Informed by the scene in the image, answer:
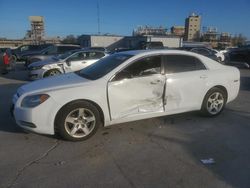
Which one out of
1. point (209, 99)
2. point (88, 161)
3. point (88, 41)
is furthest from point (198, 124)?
point (88, 41)

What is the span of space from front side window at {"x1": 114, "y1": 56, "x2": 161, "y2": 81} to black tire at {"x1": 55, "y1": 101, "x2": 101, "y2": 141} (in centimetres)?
73

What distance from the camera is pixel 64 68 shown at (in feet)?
34.0

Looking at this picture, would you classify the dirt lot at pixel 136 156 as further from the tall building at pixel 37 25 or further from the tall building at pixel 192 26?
the tall building at pixel 192 26

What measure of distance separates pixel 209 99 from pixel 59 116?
125 inches

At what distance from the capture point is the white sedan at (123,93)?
398 centimetres

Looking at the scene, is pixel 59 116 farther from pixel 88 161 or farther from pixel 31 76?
pixel 31 76

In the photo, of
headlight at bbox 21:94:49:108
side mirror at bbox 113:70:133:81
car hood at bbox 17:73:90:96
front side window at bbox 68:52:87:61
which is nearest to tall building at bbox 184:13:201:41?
front side window at bbox 68:52:87:61

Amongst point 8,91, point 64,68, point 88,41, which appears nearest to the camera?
point 8,91

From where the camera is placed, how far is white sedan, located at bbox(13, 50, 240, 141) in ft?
13.1

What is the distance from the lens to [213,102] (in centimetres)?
535

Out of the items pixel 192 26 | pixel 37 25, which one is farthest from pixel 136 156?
pixel 192 26

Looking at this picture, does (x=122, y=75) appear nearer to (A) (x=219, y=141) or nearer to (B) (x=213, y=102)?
(A) (x=219, y=141)

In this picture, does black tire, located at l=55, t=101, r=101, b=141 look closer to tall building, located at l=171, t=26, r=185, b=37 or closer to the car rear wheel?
the car rear wheel

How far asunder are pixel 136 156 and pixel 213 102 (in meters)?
2.57
